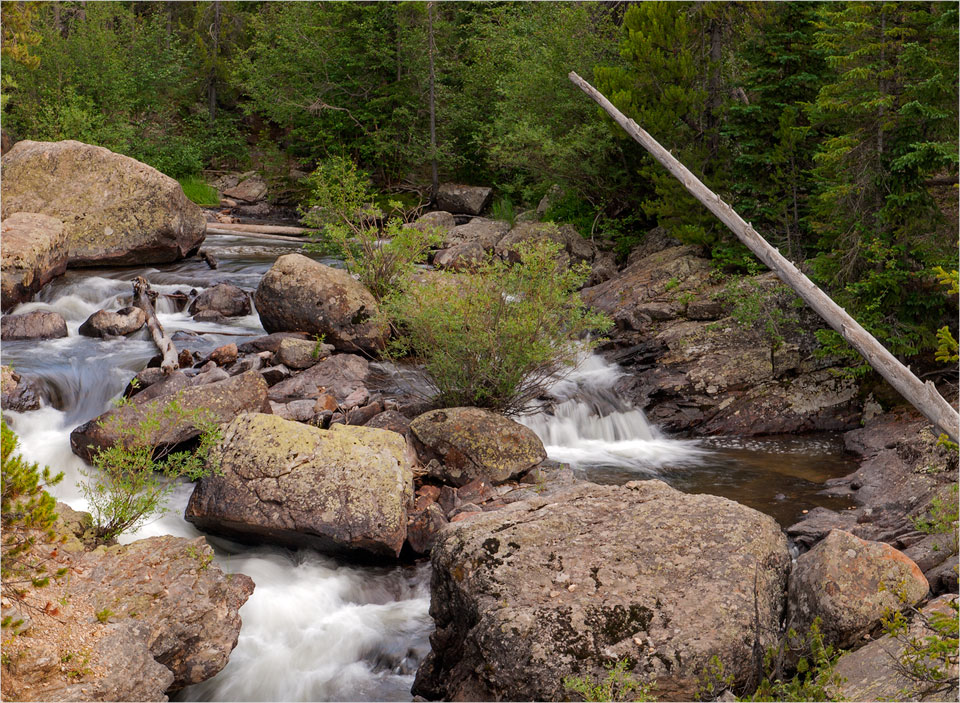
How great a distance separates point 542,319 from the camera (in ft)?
32.2

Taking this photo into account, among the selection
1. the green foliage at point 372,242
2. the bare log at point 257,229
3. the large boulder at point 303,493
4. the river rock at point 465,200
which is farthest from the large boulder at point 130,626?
the river rock at point 465,200

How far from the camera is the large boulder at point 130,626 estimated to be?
15.4 ft

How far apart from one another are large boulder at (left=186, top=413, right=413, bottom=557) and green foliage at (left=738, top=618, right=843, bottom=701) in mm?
3401

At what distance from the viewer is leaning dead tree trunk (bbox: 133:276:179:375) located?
11.1m

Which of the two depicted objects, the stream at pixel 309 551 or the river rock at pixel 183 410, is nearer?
the stream at pixel 309 551

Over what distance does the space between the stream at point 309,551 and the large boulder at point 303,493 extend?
398 mm

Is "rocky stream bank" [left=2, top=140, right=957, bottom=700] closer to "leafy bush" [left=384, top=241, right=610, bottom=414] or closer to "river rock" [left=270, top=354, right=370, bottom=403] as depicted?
"river rock" [left=270, top=354, right=370, bottom=403]

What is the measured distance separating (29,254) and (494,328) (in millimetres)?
8958

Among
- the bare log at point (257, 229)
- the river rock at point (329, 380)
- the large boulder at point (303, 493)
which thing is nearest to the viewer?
the large boulder at point (303, 493)

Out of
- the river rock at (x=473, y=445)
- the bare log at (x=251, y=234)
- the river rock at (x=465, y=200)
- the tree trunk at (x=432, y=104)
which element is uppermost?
the tree trunk at (x=432, y=104)

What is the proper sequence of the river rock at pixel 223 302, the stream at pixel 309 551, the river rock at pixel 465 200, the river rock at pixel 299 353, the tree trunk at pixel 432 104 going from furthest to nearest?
the tree trunk at pixel 432 104 → the river rock at pixel 465 200 → the river rock at pixel 223 302 → the river rock at pixel 299 353 → the stream at pixel 309 551

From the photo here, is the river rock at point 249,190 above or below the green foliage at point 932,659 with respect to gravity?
above

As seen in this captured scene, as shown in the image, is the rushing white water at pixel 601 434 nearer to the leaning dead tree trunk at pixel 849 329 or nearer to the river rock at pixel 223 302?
the leaning dead tree trunk at pixel 849 329

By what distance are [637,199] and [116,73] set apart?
66.5 feet
